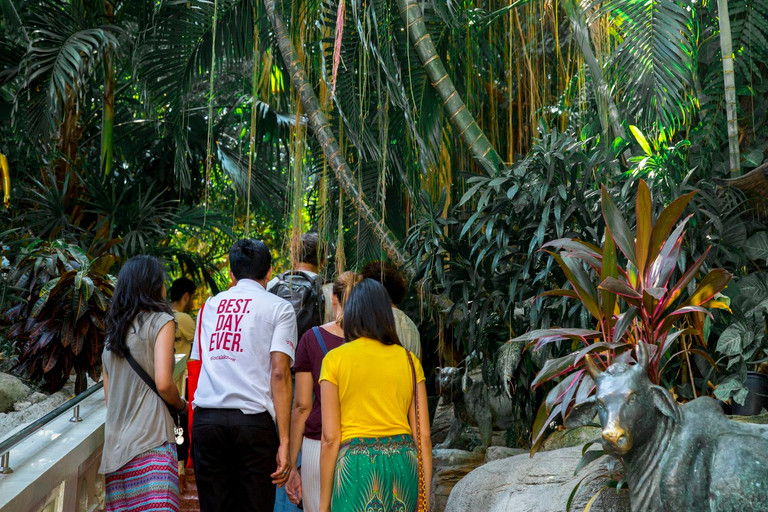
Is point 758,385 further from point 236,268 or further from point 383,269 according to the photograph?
point 236,268

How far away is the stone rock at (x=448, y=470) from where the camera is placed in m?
5.42

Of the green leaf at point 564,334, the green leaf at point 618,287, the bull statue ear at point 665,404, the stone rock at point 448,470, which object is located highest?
the green leaf at point 618,287

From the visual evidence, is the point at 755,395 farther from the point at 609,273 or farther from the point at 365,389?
the point at 365,389

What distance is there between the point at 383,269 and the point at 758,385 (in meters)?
2.15

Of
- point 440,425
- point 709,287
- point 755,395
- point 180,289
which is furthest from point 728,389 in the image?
point 180,289

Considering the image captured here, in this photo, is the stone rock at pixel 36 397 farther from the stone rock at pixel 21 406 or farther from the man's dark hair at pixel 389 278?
the man's dark hair at pixel 389 278

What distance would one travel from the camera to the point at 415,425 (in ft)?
9.36

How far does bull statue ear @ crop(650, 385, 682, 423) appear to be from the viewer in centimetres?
229

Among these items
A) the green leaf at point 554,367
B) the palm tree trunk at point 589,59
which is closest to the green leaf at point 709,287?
the green leaf at point 554,367

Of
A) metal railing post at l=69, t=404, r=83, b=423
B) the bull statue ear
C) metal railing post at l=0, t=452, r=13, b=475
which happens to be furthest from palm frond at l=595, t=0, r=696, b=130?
metal railing post at l=0, t=452, r=13, b=475

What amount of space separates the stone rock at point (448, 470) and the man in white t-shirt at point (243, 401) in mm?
2461

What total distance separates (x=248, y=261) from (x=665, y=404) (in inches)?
68.1

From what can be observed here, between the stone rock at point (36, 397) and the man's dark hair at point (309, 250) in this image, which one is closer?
the man's dark hair at point (309, 250)

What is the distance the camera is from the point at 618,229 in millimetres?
3082
